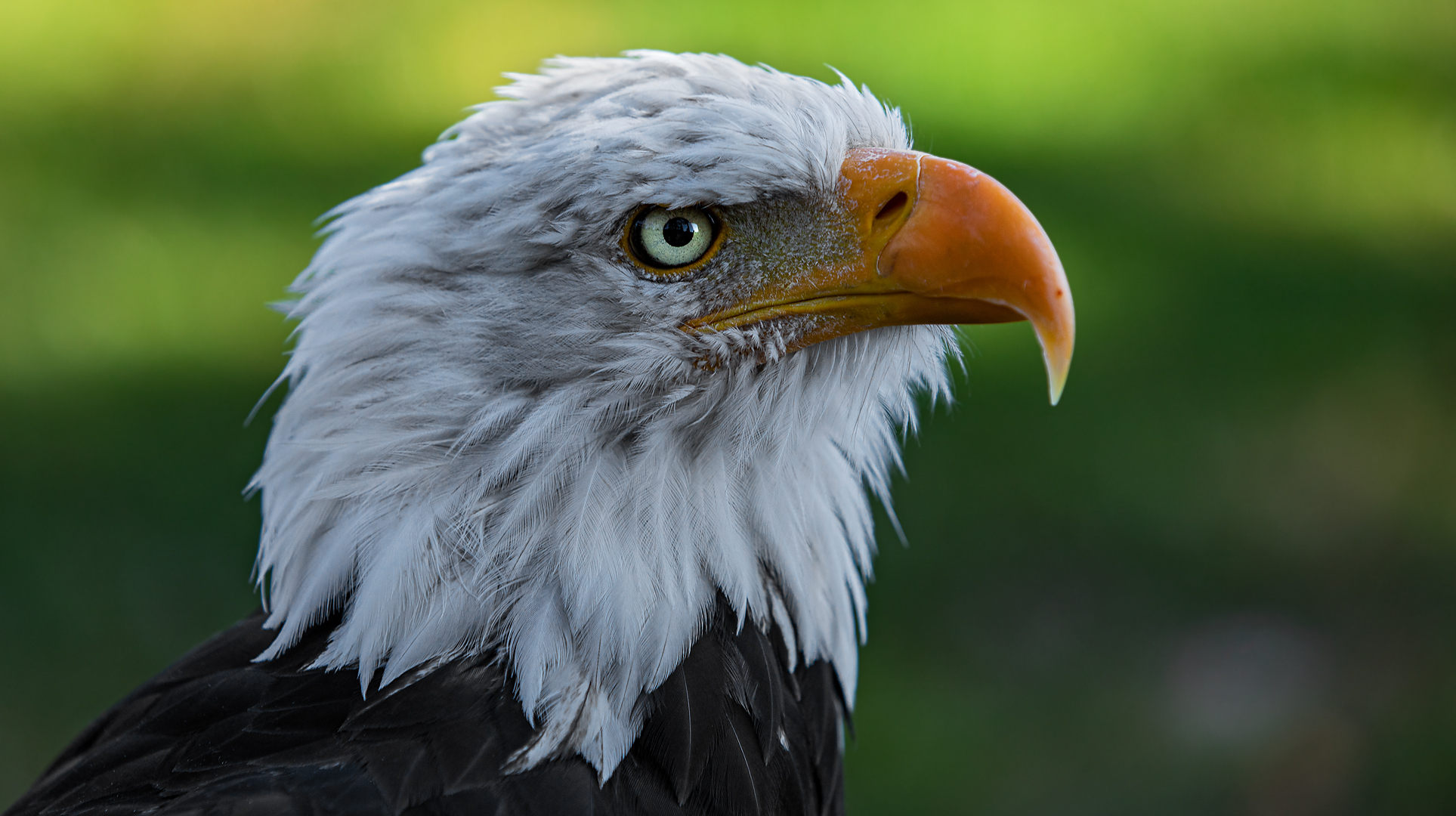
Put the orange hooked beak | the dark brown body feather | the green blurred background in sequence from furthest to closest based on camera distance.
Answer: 1. the green blurred background
2. the orange hooked beak
3. the dark brown body feather

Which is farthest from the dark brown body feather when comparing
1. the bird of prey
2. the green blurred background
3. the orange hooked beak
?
the green blurred background

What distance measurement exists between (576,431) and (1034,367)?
3.98 metres

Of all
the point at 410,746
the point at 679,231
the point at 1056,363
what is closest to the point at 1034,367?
the point at 1056,363

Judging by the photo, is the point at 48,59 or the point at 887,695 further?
the point at 48,59

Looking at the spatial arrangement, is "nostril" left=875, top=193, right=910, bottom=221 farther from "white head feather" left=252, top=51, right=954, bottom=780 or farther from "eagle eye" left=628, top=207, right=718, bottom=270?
"eagle eye" left=628, top=207, right=718, bottom=270

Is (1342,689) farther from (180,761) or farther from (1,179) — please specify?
(1,179)

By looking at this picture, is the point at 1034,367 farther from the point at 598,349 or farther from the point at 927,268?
the point at 598,349

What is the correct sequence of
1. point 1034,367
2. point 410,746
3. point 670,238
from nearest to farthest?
point 410,746 < point 670,238 < point 1034,367

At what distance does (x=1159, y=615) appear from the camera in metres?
4.85

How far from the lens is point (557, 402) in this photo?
2.16 metres

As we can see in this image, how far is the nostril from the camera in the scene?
7.14ft

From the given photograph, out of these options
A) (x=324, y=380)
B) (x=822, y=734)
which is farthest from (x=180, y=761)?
(x=822, y=734)

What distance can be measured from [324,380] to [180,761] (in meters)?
0.72

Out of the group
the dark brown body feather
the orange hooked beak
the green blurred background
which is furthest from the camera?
the green blurred background
